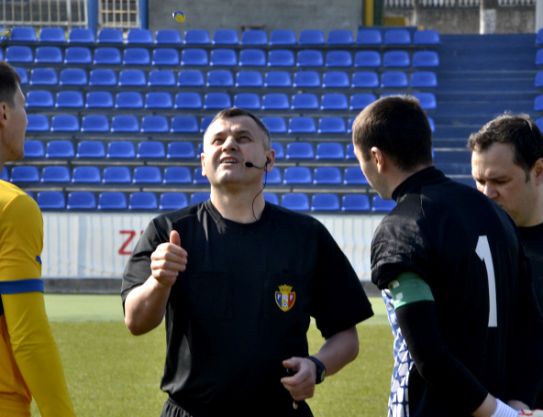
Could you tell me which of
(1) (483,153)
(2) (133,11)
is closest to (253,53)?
(2) (133,11)

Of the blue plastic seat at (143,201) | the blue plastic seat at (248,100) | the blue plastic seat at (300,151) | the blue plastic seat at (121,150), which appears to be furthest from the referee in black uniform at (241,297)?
the blue plastic seat at (248,100)

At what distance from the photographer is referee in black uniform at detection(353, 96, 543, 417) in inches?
134

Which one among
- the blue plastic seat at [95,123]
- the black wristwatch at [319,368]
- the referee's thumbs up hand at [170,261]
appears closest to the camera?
the referee's thumbs up hand at [170,261]

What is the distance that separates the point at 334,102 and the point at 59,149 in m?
5.29

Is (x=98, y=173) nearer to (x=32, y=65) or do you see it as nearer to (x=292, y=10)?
(x=32, y=65)

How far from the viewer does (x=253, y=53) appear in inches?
886

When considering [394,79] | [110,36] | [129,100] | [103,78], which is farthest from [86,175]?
[394,79]

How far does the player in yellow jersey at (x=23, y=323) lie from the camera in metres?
3.44

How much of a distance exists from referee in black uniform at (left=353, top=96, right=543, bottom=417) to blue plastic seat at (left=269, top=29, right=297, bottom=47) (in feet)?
62.8

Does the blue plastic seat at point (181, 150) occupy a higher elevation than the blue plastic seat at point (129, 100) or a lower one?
lower

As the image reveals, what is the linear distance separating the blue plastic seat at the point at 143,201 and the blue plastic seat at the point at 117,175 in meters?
0.49

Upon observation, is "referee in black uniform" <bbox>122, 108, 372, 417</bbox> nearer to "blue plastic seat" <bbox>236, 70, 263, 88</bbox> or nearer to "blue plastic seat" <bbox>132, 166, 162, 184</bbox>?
"blue plastic seat" <bbox>132, 166, 162, 184</bbox>

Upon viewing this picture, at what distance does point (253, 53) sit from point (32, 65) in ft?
14.7

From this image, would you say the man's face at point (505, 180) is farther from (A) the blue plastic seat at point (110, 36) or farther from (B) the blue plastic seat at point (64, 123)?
(A) the blue plastic seat at point (110, 36)
